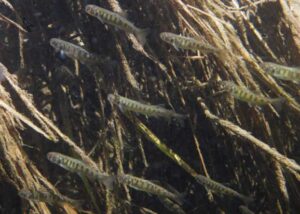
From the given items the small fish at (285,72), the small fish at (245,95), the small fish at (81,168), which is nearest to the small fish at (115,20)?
the small fish at (245,95)

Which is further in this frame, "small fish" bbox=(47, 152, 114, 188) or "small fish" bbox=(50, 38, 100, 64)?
"small fish" bbox=(50, 38, 100, 64)

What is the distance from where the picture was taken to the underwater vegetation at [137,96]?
184 inches

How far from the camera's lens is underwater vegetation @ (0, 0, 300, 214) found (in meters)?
4.66

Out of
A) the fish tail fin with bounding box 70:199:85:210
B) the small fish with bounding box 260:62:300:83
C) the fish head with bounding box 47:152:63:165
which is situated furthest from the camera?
the fish tail fin with bounding box 70:199:85:210

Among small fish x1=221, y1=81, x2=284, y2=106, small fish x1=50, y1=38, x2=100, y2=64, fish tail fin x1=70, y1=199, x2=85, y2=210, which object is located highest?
small fish x1=50, y1=38, x2=100, y2=64

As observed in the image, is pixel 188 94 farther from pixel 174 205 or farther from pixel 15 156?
pixel 15 156

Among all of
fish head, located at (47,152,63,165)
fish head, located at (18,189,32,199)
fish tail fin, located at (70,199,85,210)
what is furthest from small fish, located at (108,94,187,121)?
fish head, located at (18,189,32,199)

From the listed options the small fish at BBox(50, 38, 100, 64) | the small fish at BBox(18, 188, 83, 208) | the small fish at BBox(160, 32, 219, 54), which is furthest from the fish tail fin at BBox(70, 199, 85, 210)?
the small fish at BBox(160, 32, 219, 54)

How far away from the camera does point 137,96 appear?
5117 mm

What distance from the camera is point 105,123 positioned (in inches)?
214

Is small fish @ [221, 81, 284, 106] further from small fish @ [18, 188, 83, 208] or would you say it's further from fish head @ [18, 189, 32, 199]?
fish head @ [18, 189, 32, 199]

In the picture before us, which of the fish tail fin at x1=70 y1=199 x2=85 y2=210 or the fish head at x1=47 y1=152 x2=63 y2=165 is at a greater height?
the fish head at x1=47 y1=152 x2=63 y2=165

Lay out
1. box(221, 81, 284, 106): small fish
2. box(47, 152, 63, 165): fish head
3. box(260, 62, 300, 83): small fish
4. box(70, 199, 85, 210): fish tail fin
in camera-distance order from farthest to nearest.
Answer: box(70, 199, 85, 210): fish tail fin < box(47, 152, 63, 165): fish head < box(221, 81, 284, 106): small fish < box(260, 62, 300, 83): small fish

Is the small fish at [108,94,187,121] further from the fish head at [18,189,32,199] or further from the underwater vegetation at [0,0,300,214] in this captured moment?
the fish head at [18,189,32,199]
